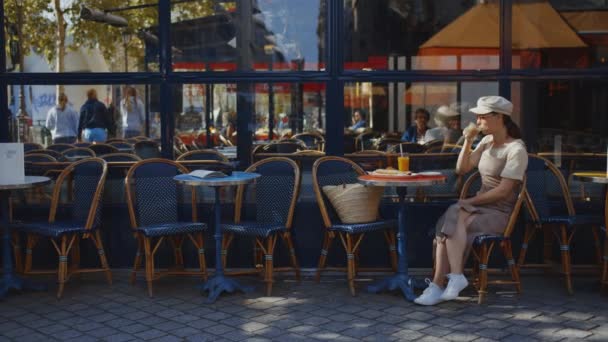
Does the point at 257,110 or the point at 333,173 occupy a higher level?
the point at 257,110

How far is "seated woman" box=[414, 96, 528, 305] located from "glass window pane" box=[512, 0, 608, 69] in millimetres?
918

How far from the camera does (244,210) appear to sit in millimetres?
7320

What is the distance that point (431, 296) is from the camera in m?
6.26

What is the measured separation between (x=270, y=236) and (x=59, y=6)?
280cm

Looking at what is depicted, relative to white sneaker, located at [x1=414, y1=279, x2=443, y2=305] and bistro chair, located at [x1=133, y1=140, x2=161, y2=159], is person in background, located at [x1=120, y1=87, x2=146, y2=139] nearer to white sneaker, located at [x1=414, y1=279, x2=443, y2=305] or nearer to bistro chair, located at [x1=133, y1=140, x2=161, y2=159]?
bistro chair, located at [x1=133, y1=140, x2=161, y2=159]

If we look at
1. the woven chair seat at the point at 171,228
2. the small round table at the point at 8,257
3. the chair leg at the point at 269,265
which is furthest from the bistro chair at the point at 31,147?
the chair leg at the point at 269,265

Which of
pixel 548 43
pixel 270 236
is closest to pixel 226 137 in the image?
pixel 270 236

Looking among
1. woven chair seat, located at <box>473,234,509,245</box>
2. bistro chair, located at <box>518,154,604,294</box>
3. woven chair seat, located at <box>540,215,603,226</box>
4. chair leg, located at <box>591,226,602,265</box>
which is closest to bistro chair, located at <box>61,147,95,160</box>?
woven chair seat, located at <box>473,234,509,245</box>

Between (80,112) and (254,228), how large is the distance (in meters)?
2.06

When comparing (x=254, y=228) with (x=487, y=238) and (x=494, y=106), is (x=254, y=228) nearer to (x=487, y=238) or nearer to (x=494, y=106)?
(x=487, y=238)

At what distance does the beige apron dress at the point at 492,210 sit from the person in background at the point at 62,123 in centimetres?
331

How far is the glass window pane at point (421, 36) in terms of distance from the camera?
723cm

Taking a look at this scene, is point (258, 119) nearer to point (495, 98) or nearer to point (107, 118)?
point (107, 118)

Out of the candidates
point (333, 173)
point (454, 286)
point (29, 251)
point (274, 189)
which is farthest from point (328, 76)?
point (29, 251)
